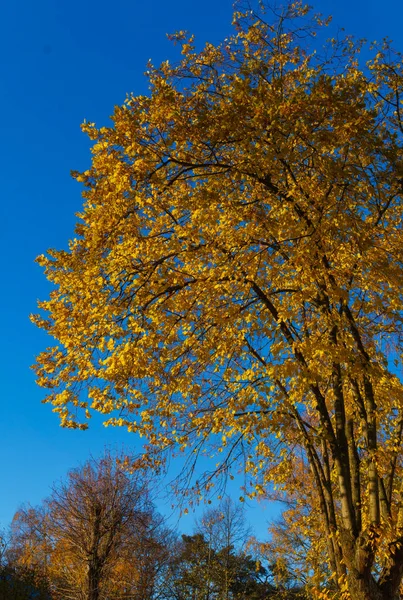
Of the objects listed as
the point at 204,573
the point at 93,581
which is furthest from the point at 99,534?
the point at 204,573

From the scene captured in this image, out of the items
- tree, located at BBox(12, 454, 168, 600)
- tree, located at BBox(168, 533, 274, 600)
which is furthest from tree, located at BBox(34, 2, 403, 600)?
tree, located at BBox(168, 533, 274, 600)

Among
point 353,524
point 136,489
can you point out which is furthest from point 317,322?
point 136,489

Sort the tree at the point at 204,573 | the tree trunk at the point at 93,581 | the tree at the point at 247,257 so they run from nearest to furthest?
1. the tree at the point at 247,257
2. the tree trunk at the point at 93,581
3. the tree at the point at 204,573

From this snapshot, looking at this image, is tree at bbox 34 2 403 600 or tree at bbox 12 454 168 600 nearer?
tree at bbox 34 2 403 600

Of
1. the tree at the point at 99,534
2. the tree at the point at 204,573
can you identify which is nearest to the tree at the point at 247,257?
the tree at the point at 99,534

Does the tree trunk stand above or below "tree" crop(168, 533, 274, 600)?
below

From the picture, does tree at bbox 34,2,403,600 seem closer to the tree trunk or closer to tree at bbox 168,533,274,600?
the tree trunk

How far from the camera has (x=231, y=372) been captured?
860 centimetres

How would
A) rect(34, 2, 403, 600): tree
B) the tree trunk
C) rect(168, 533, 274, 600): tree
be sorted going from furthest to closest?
rect(168, 533, 274, 600): tree
the tree trunk
rect(34, 2, 403, 600): tree

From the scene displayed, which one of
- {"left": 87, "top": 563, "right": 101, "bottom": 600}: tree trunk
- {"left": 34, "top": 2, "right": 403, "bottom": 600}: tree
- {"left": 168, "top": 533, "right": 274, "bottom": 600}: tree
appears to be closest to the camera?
{"left": 34, "top": 2, "right": 403, "bottom": 600}: tree

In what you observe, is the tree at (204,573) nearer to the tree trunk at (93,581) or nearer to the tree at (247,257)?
the tree trunk at (93,581)

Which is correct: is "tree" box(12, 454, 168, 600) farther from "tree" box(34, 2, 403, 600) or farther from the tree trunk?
"tree" box(34, 2, 403, 600)

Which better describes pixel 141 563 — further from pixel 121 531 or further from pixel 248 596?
pixel 248 596

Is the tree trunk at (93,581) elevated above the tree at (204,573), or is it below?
below
